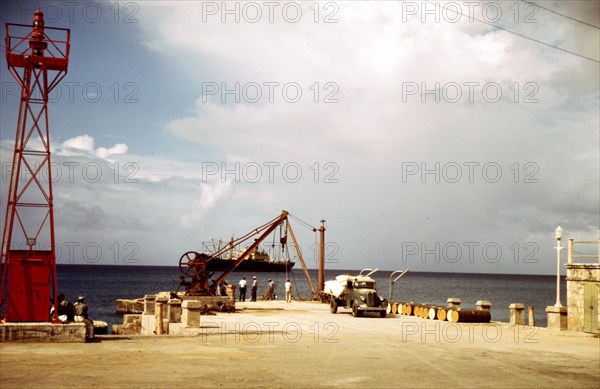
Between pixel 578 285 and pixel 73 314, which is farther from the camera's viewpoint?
pixel 578 285

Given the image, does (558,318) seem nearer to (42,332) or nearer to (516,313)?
(516,313)

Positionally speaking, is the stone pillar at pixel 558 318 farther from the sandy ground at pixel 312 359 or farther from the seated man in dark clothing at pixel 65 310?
the seated man in dark clothing at pixel 65 310

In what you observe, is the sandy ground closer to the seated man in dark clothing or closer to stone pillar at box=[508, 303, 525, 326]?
the seated man in dark clothing

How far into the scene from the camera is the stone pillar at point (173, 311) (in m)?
26.3

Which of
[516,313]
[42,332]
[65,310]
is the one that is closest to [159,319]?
[65,310]

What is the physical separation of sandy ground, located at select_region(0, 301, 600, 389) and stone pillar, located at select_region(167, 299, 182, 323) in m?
1.28

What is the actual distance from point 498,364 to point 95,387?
11502 mm

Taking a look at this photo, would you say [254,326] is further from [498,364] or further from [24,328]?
[498,364]

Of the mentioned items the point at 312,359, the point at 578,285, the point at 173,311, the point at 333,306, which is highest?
the point at 578,285

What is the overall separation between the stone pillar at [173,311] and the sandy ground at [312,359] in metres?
1.28

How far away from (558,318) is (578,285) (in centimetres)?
182

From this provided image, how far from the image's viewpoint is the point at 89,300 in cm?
9588

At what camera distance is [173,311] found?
86.7ft

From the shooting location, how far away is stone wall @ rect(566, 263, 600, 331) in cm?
2764
